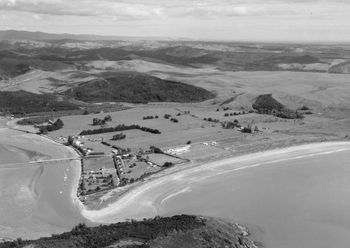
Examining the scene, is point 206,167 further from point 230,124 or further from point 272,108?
point 272,108

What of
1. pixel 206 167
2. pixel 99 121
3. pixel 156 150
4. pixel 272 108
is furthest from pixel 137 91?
pixel 206 167

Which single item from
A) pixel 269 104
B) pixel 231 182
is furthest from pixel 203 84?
pixel 231 182

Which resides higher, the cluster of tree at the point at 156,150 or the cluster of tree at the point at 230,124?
the cluster of tree at the point at 156,150

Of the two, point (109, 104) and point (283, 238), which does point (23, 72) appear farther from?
point (283, 238)

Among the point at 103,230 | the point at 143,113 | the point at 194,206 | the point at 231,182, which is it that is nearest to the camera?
the point at 103,230

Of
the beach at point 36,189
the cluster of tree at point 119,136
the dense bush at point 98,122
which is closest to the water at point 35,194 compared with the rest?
the beach at point 36,189

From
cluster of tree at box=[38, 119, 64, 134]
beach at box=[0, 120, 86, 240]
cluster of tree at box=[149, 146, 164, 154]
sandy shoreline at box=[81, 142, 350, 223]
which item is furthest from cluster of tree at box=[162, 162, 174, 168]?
cluster of tree at box=[38, 119, 64, 134]

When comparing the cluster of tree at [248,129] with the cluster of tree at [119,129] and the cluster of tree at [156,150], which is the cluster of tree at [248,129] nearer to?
the cluster of tree at [119,129]
